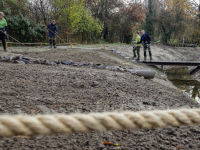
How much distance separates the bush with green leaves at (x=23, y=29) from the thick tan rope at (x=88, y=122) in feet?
52.6

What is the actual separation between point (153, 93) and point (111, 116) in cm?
457

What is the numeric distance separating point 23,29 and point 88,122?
54.4ft

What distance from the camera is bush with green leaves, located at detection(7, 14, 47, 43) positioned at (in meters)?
14.8

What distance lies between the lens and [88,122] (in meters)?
0.80

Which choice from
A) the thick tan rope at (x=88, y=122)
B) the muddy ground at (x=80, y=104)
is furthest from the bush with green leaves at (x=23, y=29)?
the thick tan rope at (x=88, y=122)

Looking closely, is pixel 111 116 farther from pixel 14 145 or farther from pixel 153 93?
pixel 153 93

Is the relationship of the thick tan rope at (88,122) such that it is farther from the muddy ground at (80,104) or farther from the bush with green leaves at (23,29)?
the bush with green leaves at (23,29)

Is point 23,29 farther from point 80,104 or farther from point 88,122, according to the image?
point 88,122

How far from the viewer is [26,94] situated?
141 inches

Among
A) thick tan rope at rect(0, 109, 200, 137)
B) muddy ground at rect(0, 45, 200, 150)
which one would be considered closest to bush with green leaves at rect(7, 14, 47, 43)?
muddy ground at rect(0, 45, 200, 150)

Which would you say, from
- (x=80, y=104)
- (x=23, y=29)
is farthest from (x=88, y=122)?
(x=23, y=29)

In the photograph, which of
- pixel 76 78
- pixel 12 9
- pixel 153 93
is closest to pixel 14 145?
pixel 76 78

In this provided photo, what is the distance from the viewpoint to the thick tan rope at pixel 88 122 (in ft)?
2.38

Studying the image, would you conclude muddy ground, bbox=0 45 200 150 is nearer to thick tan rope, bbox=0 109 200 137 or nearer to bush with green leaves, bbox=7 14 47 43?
thick tan rope, bbox=0 109 200 137
